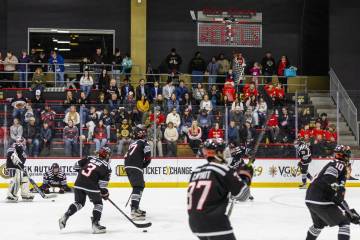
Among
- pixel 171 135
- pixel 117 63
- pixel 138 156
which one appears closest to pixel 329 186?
pixel 138 156

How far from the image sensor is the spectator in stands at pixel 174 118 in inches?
631

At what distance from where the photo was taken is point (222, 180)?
525cm

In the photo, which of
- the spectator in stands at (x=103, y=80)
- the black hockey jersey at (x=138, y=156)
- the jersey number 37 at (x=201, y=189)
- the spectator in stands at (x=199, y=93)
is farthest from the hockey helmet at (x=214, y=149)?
the spectator in stands at (x=103, y=80)

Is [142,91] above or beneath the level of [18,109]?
above

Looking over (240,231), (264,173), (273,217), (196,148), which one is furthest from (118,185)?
(240,231)

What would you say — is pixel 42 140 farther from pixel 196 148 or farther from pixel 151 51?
pixel 151 51

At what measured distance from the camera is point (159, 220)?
10.2 m

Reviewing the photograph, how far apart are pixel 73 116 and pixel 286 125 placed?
Answer: 17.7 feet

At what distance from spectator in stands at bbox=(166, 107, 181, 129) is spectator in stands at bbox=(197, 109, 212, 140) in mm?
506

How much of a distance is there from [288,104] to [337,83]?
3.48 meters

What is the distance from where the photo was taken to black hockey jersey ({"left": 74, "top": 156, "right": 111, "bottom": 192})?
8727mm

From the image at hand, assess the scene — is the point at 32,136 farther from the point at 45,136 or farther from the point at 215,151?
the point at 215,151

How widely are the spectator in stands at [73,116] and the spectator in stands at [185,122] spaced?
2571 millimetres

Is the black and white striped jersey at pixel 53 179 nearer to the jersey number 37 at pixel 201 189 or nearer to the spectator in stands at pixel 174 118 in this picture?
the spectator in stands at pixel 174 118
